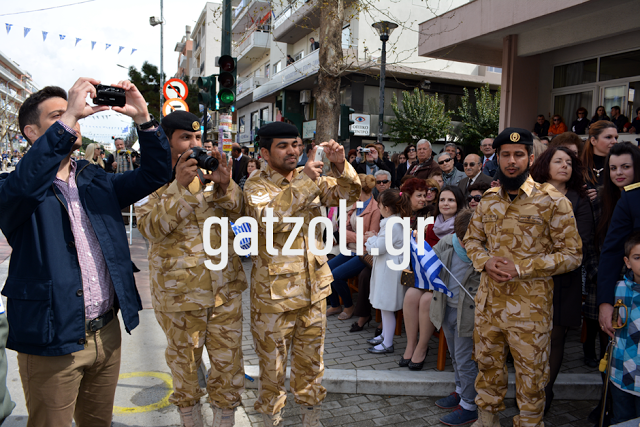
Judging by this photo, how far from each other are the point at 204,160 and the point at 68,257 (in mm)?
914

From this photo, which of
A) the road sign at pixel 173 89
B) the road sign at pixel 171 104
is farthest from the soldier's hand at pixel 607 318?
the road sign at pixel 173 89

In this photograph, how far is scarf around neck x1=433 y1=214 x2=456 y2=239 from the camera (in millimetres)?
4566

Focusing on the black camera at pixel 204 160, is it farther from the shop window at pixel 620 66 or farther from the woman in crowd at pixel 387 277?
the shop window at pixel 620 66

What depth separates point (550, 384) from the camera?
350 cm

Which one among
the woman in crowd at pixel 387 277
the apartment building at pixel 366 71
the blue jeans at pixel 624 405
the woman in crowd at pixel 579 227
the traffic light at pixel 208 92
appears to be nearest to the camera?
the blue jeans at pixel 624 405

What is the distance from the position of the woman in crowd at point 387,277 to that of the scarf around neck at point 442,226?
1.13 ft

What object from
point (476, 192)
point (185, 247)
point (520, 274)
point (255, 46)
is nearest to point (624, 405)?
point (520, 274)

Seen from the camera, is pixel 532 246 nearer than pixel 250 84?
Yes

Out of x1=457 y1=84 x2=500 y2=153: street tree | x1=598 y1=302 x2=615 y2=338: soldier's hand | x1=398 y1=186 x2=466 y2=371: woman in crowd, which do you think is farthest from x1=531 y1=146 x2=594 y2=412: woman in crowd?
x1=457 y1=84 x2=500 y2=153: street tree

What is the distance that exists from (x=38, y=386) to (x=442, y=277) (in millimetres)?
3114

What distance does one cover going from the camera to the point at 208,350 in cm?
303

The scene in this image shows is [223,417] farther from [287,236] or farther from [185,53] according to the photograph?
[185,53]

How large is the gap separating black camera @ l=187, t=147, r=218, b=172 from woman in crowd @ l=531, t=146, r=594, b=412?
102 inches

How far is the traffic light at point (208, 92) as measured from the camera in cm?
732
